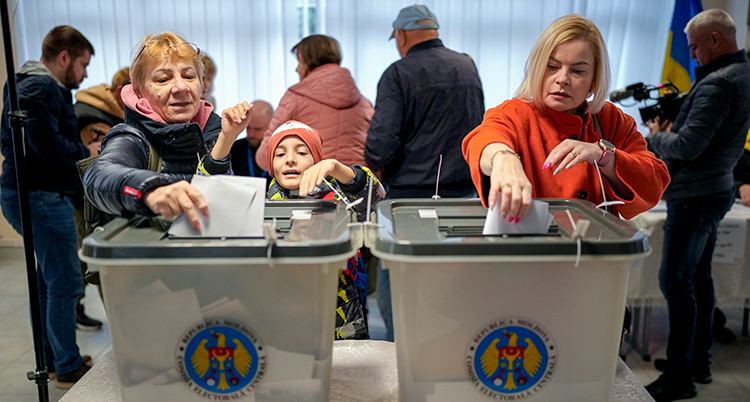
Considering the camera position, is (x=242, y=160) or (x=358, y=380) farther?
(x=242, y=160)

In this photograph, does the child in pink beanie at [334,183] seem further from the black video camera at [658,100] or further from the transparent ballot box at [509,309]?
the black video camera at [658,100]

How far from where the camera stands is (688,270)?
2129mm

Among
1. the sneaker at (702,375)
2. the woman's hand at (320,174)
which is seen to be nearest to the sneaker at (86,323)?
the woman's hand at (320,174)

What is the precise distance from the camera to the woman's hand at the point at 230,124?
110cm

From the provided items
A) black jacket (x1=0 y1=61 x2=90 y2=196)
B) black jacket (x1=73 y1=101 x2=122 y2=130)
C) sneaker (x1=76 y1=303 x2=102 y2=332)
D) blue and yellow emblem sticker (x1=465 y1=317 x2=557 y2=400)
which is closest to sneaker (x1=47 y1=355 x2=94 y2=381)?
sneaker (x1=76 y1=303 x2=102 y2=332)

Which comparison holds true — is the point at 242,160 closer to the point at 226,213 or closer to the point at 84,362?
the point at 84,362

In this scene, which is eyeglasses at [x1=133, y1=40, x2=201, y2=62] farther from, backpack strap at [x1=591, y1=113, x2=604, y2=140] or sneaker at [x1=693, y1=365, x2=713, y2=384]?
sneaker at [x1=693, y1=365, x2=713, y2=384]

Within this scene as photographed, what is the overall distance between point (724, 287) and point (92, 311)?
335 centimetres

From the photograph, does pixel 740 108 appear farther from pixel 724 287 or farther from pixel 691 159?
pixel 724 287

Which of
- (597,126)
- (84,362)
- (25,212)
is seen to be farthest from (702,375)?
(84,362)

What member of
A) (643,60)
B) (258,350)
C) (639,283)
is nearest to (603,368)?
(258,350)

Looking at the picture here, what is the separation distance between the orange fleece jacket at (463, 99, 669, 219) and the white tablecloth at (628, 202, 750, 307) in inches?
58.1

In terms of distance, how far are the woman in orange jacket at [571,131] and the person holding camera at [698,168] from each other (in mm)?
1079

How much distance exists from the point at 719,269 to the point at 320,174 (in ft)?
7.32
